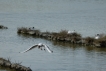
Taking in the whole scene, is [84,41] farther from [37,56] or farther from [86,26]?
[86,26]

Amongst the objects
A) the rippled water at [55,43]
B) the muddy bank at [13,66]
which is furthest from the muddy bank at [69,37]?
the muddy bank at [13,66]

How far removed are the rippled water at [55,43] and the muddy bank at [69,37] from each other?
97 centimetres

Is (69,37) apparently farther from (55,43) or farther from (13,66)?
(13,66)

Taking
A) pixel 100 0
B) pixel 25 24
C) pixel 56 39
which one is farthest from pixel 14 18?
pixel 100 0

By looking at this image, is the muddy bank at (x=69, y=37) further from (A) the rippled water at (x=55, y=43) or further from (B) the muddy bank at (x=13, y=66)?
(B) the muddy bank at (x=13, y=66)

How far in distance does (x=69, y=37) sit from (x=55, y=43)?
1.73m

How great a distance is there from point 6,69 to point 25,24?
32130 millimetres

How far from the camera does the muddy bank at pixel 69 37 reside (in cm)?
4482

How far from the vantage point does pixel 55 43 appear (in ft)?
154

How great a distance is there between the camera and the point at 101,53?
137 ft

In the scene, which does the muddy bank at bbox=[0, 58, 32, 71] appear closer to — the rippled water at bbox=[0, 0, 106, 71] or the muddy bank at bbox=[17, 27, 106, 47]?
the rippled water at bbox=[0, 0, 106, 71]

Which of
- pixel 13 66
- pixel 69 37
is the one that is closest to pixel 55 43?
pixel 69 37

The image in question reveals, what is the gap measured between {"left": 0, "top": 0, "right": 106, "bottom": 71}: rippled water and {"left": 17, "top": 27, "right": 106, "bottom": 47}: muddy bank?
97 centimetres

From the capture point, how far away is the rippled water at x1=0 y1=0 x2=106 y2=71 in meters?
36.3
